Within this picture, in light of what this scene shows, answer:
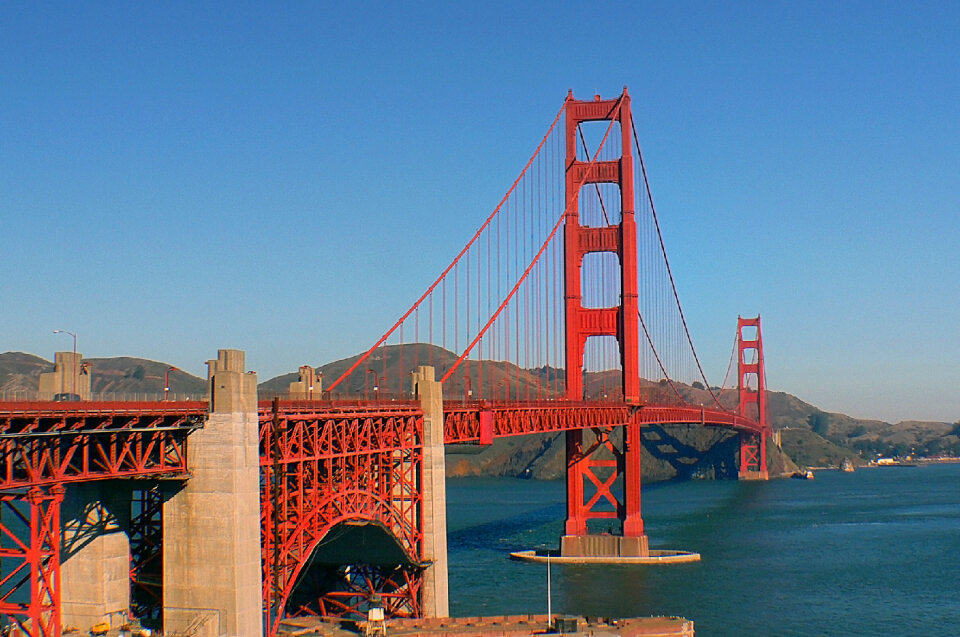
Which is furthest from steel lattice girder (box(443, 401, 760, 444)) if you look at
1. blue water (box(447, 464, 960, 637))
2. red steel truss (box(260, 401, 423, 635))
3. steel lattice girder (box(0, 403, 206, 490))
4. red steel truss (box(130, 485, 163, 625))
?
steel lattice girder (box(0, 403, 206, 490))

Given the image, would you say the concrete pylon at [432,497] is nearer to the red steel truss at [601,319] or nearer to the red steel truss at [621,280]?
the red steel truss at [601,319]

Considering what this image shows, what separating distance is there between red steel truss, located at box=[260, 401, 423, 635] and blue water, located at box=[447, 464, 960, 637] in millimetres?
8314

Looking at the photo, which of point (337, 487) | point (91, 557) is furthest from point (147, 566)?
point (337, 487)

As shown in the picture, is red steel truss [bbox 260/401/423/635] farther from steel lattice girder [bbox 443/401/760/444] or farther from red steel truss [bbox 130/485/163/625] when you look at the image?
steel lattice girder [bbox 443/401/760/444]

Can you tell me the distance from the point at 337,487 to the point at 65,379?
1087cm

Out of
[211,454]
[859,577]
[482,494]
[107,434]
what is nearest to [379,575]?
[211,454]

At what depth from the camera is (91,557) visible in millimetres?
36156

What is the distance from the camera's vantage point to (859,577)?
7156 cm

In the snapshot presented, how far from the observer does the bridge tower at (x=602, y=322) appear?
7925 centimetres

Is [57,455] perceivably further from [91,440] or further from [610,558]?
[610,558]

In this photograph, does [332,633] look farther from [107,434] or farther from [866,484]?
[866,484]

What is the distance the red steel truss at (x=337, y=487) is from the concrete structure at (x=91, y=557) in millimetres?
4756

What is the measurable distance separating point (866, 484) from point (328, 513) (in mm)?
150940

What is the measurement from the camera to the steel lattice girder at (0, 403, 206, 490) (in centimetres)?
2808
